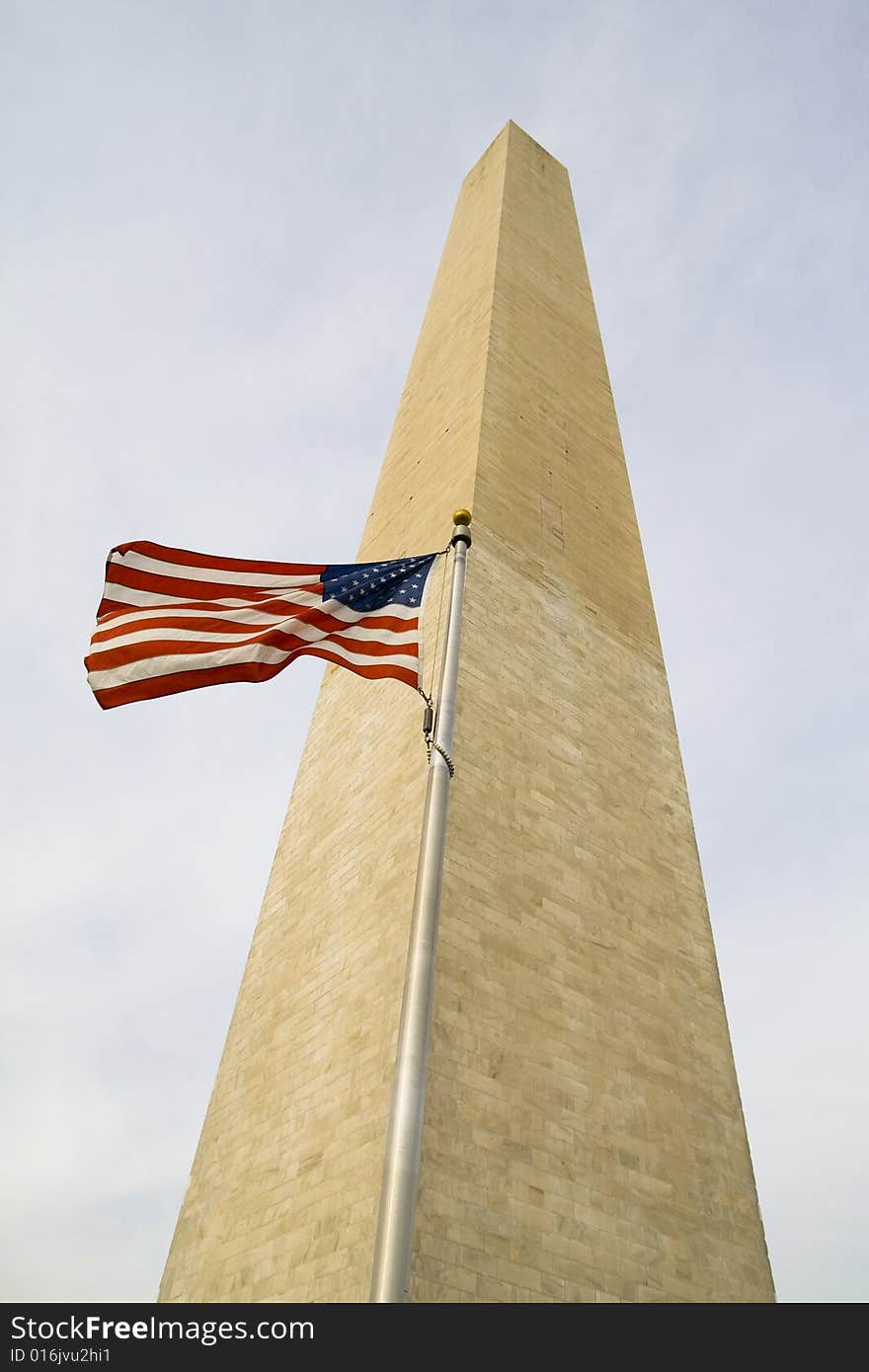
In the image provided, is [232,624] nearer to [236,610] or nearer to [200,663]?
[236,610]

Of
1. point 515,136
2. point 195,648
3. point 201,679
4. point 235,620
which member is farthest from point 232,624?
point 515,136

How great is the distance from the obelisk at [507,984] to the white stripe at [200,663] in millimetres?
2692

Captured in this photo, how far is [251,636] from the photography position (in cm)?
740

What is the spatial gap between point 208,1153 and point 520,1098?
371 centimetres

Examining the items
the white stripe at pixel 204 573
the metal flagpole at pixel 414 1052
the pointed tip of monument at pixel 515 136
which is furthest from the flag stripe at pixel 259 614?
the pointed tip of monument at pixel 515 136

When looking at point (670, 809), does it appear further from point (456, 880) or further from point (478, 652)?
point (456, 880)

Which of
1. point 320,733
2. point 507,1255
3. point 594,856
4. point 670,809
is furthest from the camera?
point 320,733

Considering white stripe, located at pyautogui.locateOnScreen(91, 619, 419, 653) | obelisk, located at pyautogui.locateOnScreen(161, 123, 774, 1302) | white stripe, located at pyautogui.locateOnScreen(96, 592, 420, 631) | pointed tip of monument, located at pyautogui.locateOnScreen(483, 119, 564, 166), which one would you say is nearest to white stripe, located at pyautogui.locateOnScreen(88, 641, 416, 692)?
white stripe, located at pyautogui.locateOnScreen(91, 619, 419, 653)

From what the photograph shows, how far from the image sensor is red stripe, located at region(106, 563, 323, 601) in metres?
7.75

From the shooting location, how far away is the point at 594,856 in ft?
35.3

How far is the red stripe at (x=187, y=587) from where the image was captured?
25.4ft

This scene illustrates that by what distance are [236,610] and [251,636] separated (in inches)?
13.9
